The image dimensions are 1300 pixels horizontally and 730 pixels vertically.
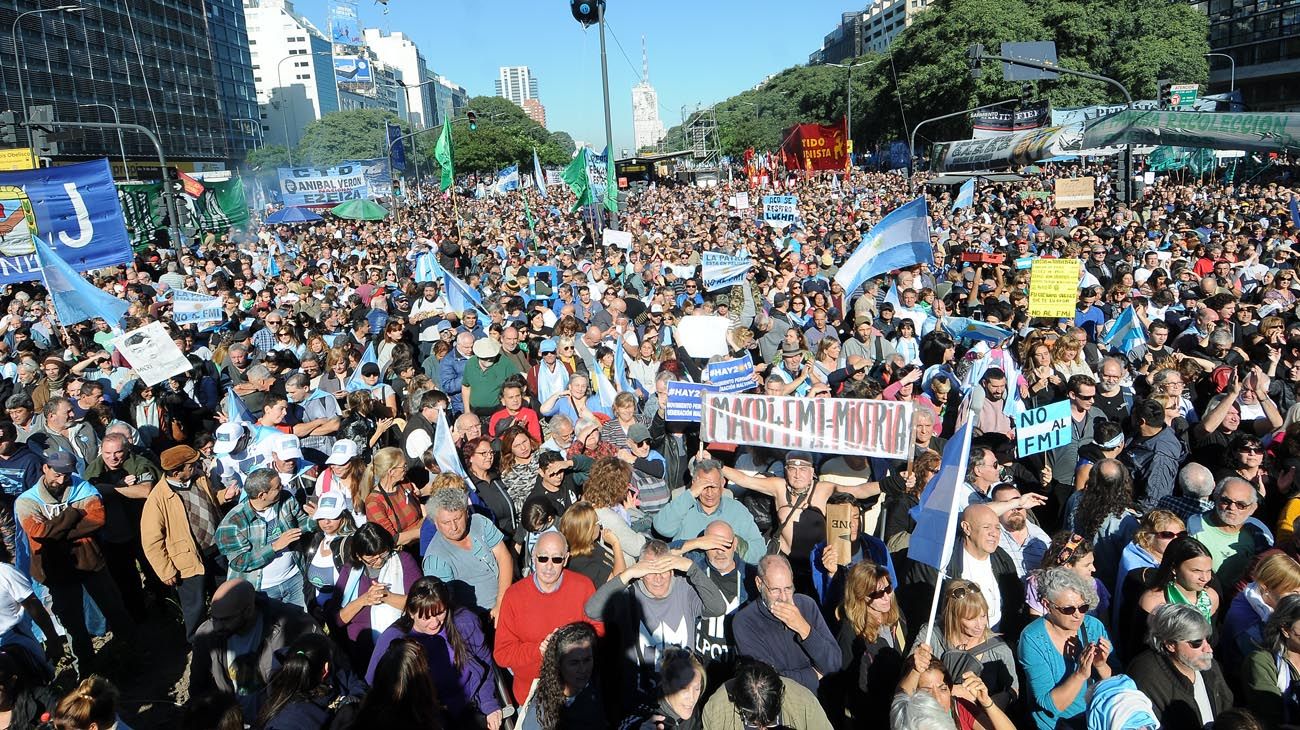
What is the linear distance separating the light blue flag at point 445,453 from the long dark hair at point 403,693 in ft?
7.46

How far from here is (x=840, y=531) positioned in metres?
4.86

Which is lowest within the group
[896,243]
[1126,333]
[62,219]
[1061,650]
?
[1061,650]

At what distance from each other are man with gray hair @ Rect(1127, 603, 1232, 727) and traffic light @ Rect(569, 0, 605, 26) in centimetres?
1085

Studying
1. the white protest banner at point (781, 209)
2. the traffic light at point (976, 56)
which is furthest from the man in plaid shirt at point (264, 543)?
the traffic light at point (976, 56)

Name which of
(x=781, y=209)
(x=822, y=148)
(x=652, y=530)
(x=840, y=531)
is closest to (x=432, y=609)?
(x=652, y=530)

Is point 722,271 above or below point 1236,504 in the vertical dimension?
above

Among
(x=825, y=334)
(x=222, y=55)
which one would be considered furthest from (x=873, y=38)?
(x=825, y=334)

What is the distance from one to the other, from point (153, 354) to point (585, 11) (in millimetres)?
7213

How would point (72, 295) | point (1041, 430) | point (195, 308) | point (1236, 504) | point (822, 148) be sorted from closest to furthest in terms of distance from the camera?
1. point (1236, 504)
2. point (1041, 430)
3. point (72, 295)
4. point (195, 308)
5. point (822, 148)

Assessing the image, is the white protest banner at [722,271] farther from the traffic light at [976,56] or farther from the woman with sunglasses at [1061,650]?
the traffic light at [976,56]

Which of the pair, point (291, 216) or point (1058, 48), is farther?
point (1058, 48)

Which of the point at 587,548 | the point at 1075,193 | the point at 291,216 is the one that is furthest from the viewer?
the point at 291,216

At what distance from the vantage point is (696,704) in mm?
3746

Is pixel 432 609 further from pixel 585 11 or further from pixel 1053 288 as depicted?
pixel 585 11
